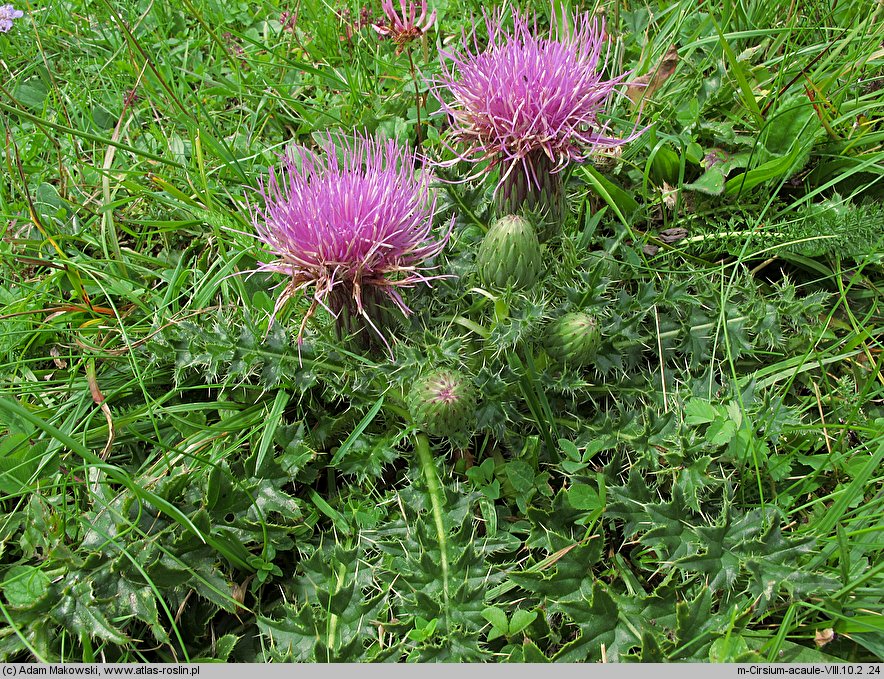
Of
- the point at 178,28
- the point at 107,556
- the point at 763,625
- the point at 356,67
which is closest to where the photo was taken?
the point at 763,625

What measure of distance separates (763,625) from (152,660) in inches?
81.3

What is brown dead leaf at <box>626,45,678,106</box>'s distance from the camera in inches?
141

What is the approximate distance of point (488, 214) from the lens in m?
3.00

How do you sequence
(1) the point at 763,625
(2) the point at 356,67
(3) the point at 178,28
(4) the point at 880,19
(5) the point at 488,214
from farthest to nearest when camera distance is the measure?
1. (3) the point at 178,28
2. (2) the point at 356,67
3. (4) the point at 880,19
4. (5) the point at 488,214
5. (1) the point at 763,625

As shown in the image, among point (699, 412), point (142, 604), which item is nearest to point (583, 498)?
point (699, 412)

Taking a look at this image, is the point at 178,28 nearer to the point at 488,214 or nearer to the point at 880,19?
the point at 488,214

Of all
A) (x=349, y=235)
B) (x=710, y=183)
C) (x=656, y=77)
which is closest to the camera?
(x=349, y=235)

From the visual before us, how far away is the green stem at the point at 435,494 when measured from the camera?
233cm

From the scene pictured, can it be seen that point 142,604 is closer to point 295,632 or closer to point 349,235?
point 295,632

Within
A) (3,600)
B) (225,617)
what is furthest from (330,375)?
(3,600)

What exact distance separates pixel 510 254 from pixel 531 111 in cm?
57

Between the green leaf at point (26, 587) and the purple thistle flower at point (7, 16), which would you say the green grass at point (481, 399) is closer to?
the green leaf at point (26, 587)

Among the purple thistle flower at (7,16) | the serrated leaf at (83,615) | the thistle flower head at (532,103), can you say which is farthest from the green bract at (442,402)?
the purple thistle flower at (7,16)

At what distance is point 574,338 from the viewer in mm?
2461
